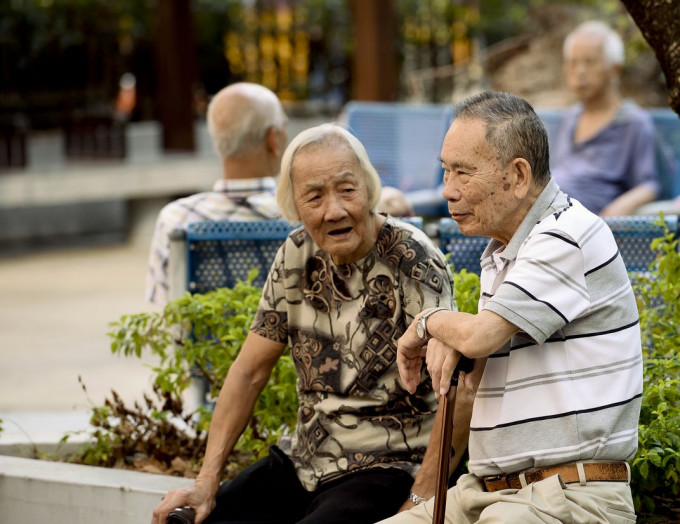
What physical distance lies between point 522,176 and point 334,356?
81 centimetres

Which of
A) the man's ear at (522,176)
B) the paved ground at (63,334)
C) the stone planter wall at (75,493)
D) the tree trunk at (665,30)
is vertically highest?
the tree trunk at (665,30)

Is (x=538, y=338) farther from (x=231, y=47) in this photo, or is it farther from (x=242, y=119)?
(x=231, y=47)

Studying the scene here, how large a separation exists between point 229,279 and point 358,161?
120 cm

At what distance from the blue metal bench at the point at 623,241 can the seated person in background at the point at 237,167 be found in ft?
2.49

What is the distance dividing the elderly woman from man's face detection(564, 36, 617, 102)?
3461 millimetres

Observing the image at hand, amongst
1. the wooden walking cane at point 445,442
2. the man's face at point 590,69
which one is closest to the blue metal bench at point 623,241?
the wooden walking cane at point 445,442

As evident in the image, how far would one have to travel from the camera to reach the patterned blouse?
3.02 metres

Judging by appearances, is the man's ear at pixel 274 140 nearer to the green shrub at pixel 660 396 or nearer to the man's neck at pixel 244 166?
the man's neck at pixel 244 166

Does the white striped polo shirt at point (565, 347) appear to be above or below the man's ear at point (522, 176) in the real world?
below

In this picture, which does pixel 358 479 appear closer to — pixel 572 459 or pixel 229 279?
pixel 572 459

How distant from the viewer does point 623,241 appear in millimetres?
4000

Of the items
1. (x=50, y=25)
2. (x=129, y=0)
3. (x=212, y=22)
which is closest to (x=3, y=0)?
(x=50, y=25)

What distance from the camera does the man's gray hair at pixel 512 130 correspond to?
249cm

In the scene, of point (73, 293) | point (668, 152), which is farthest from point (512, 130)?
point (73, 293)
